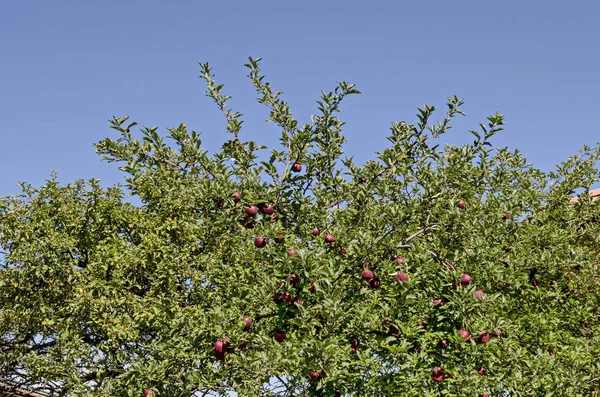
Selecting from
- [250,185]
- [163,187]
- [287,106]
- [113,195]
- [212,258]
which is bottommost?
[250,185]

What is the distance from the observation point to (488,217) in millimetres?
8781

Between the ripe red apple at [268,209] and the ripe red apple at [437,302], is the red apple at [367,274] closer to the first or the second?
the ripe red apple at [437,302]

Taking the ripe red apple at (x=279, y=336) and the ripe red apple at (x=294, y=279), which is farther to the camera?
the ripe red apple at (x=279, y=336)

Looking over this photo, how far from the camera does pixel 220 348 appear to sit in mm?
7016

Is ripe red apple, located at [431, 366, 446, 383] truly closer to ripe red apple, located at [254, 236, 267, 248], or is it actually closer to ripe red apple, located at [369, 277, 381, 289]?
ripe red apple, located at [369, 277, 381, 289]

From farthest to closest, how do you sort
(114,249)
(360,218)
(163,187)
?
1. (114,249)
2. (163,187)
3. (360,218)

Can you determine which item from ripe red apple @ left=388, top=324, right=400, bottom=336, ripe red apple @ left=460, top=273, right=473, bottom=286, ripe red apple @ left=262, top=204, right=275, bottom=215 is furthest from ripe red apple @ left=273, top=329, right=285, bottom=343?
ripe red apple @ left=460, top=273, right=473, bottom=286

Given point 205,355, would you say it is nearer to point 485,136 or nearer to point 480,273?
point 480,273

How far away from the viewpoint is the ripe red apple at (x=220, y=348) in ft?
23.0

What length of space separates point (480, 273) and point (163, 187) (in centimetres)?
449

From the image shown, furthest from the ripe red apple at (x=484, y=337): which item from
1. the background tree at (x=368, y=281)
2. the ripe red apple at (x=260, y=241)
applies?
the ripe red apple at (x=260, y=241)

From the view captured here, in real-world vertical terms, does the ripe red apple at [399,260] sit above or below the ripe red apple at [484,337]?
above

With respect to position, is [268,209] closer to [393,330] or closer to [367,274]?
[367,274]

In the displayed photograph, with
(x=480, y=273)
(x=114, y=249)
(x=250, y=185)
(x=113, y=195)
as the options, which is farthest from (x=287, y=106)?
(x=113, y=195)
